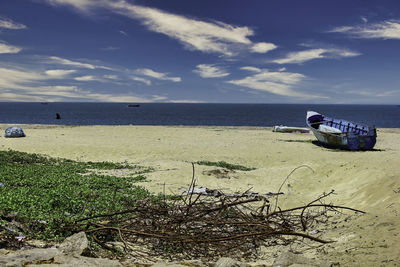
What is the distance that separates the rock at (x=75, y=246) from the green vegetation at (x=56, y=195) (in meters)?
1.08

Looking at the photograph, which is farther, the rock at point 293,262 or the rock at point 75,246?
the rock at point 75,246

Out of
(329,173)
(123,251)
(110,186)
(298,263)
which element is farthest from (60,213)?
(329,173)

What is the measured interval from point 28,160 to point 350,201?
588 inches

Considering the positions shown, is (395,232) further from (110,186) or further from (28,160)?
(28,160)

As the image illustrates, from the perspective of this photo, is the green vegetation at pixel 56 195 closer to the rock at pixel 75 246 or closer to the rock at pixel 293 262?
the rock at pixel 75 246

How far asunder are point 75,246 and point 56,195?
383cm

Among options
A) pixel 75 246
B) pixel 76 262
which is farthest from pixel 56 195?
pixel 76 262

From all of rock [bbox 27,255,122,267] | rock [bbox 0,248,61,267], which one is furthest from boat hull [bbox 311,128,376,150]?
rock [bbox 0,248,61,267]

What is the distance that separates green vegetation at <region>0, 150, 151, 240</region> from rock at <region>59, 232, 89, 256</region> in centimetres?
108

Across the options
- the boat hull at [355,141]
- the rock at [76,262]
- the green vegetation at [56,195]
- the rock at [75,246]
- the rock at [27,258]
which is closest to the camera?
the rock at [27,258]

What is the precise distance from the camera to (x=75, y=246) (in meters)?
4.87

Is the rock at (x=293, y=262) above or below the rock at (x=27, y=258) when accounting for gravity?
below

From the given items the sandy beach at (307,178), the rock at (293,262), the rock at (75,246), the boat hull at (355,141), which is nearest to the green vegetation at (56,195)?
the rock at (75,246)

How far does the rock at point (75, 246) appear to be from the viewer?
4.68 metres
